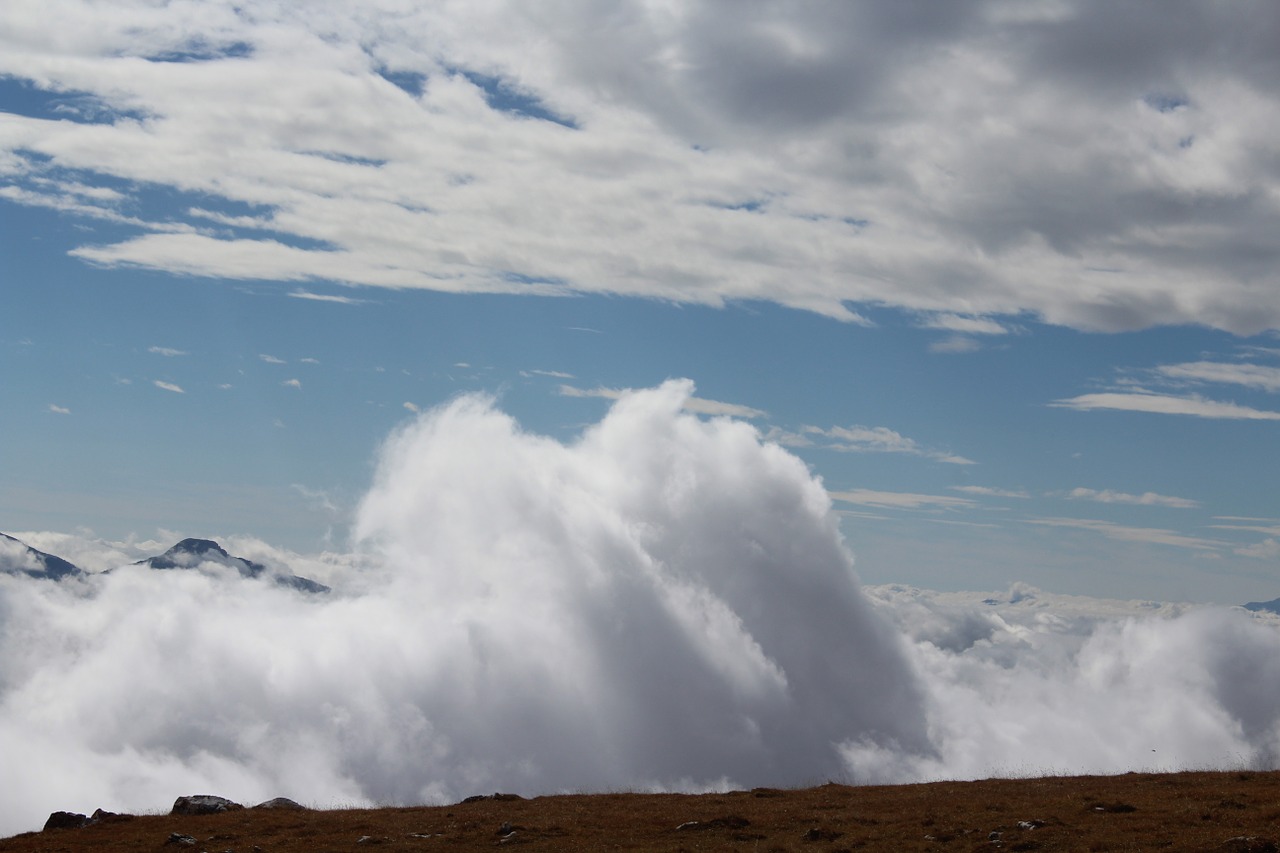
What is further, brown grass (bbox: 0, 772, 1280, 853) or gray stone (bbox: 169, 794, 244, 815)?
gray stone (bbox: 169, 794, 244, 815)

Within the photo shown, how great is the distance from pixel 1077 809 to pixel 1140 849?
998cm

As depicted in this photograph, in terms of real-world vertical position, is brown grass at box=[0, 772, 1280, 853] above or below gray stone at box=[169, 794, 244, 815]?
above

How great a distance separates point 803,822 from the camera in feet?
169

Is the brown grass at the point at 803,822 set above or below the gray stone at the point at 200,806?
above

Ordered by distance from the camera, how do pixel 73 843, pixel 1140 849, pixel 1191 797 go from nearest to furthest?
pixel 1140 849 < pixel 1191 797 < pixel 73 843

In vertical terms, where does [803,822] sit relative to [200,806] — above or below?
above

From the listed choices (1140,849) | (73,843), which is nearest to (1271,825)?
(1140,849)

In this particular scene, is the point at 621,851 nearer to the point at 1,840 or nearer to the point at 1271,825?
the point at 1271,825

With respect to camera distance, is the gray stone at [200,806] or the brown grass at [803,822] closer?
the brown grass at [803,822]

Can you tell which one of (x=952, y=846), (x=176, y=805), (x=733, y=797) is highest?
(x=952, y=846)

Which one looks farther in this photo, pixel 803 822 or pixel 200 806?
pixel 200 806

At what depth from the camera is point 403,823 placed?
2266 inches

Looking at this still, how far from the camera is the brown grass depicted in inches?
1719

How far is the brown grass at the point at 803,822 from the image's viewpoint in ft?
143
